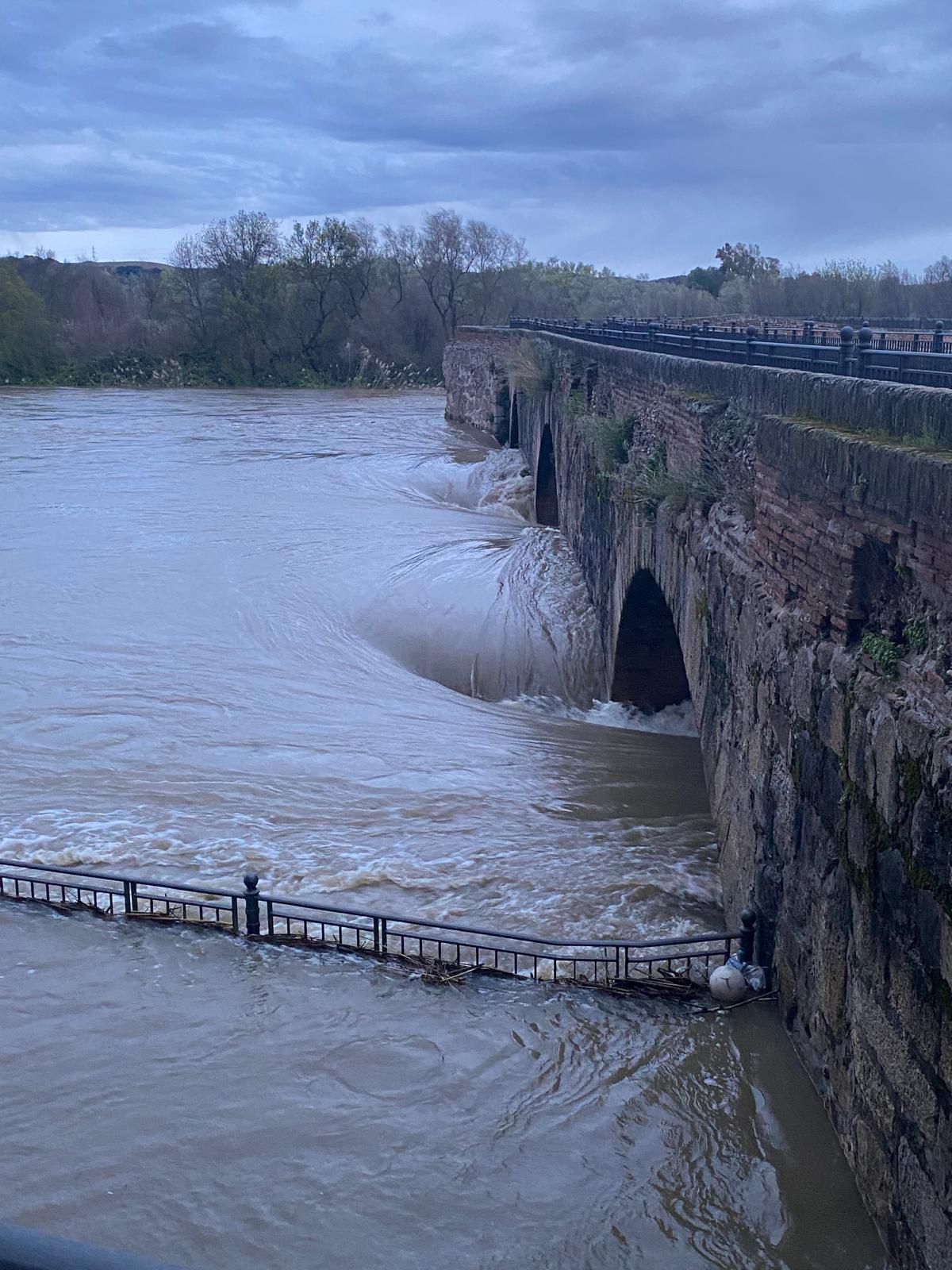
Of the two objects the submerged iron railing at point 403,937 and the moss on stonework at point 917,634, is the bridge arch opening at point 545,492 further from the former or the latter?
the moss on stonework at point 917,634

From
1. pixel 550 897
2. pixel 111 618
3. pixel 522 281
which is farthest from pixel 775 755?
pixel 522 281

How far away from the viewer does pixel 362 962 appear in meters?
8.02

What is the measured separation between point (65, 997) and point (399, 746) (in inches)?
Result: 231

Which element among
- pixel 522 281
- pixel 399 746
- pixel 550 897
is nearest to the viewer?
pixel 550 897

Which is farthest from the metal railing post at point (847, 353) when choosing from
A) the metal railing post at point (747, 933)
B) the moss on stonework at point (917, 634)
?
the metal railing post at point (747, 933)

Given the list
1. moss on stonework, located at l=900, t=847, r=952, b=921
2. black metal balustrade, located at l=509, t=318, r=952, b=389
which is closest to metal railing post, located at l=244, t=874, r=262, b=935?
moss on stonework, located at l=900, t=847, r=952, b=921

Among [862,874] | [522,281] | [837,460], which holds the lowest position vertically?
[862,874]

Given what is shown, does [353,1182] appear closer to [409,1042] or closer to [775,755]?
[409,1042]

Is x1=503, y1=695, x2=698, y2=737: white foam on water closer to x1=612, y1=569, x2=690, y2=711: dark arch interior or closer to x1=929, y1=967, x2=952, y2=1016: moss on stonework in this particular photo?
x1=612, y1=569, x2=690, y2=711: dark arch interior

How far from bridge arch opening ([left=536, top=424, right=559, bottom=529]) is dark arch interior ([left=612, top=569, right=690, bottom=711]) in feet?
45.7

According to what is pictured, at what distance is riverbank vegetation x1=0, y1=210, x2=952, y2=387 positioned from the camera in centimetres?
6919

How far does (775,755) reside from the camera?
6777 mm

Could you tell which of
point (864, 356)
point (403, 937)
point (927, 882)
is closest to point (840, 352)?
point (864, 356)

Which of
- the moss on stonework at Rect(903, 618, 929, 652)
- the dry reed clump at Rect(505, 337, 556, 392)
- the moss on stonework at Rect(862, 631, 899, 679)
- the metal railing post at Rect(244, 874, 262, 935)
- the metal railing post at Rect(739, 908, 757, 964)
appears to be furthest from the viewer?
the dry reed clump at Rect(505, 337, 556, 392)
